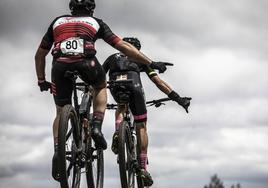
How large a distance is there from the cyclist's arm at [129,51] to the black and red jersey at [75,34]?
14.7 inches

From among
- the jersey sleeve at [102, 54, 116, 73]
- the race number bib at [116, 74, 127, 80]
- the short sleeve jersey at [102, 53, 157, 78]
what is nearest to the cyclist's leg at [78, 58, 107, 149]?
the race number bib at [116, 74, 127, 80]

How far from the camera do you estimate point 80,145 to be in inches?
354

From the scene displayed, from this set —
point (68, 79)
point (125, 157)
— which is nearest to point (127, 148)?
point (125, 157)

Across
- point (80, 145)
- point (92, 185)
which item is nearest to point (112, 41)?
point (80, 145)

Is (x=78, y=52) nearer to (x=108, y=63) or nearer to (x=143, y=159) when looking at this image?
(x=108, y=63)

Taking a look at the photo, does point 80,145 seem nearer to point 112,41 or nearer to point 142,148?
point 112,41

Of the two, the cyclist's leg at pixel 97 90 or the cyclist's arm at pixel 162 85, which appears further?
the cyclist's arm at pixel 162 85

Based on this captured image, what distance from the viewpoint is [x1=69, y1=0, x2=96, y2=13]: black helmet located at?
8922mm

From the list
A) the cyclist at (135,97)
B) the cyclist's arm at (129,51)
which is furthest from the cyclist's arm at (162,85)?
the cyclist's arm at (129,51)

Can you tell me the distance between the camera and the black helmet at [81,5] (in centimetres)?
892

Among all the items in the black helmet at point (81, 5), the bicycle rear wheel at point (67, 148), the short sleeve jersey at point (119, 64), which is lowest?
the bicycle rear wheel at point (67, 148)

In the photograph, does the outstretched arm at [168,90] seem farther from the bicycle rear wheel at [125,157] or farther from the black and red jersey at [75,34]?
the black and red jersey at [75,34]

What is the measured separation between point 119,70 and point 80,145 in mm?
3078

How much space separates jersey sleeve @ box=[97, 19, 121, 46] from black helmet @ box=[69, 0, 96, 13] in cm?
26
